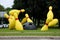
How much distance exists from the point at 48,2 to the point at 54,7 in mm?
1473

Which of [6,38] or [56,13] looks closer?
[6,38]

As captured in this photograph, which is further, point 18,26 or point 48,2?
point 48,2

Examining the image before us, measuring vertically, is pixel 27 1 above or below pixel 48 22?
above

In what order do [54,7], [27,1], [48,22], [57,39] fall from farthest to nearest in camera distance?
[27,1], [54,7], [48,22], [57,39]

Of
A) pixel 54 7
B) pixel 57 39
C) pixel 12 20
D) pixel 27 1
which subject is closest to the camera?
pixel 57 39

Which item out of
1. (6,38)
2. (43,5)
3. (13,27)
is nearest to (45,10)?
(43,5)

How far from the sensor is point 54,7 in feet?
135

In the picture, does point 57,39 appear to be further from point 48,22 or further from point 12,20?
point 12,20

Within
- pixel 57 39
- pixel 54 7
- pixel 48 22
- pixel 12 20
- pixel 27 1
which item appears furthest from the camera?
pixel 27 1

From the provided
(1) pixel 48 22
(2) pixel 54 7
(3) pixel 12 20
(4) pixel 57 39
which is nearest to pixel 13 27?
(3) pixel 12 20

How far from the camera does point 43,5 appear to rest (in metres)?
42.9

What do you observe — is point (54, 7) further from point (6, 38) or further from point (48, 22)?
point (6, 38)

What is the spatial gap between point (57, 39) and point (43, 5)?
25.7 m

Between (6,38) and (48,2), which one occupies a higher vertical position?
(48,2)
